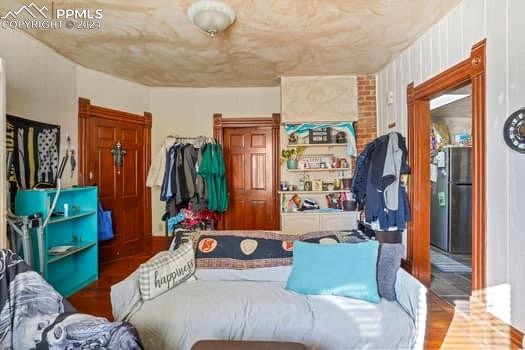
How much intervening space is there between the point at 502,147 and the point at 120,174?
409 centimetres

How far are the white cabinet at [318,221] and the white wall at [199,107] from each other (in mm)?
1609

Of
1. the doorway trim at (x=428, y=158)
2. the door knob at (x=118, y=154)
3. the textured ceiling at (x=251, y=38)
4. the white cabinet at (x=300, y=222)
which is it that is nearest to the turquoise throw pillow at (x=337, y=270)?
the doorway trim at (x=428, y=158)

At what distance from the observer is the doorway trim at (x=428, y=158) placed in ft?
6.98

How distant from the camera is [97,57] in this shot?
3420mm

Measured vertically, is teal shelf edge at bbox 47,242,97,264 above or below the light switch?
below

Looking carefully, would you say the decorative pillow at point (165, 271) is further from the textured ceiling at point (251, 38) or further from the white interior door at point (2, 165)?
the textured ceiling at point (251, 38)

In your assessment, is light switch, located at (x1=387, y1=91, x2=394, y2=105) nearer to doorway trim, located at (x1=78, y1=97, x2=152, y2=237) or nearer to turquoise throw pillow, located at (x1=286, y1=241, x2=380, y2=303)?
turquoise throw pillow, located at (x1=286, y1=241, x2=380, y2=303)

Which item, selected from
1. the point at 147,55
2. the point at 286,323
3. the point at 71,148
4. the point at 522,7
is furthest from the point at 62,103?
the point at 522,7

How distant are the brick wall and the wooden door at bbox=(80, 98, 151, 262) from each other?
301 centimetres

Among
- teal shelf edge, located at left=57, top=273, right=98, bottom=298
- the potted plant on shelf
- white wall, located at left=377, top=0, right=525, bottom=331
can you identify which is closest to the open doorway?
white wall, located at left=377, top=0, right=525, bottom=331

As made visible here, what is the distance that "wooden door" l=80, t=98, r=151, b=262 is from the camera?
12.7ft

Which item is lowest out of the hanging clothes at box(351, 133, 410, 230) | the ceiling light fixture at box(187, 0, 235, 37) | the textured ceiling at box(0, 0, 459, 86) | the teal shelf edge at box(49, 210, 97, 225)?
the teal shelf edge at box(49, 210, 97, 225)

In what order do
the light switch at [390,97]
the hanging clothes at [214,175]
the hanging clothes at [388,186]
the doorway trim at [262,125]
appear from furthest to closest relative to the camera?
1. the doorway trim at [262,125]
2. the hanging clothes at [214,175]
3. the light switch at [390,97]
4. the hanging clothes at [388,186]

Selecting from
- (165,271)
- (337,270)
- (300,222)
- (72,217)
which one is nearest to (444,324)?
(337,270)
